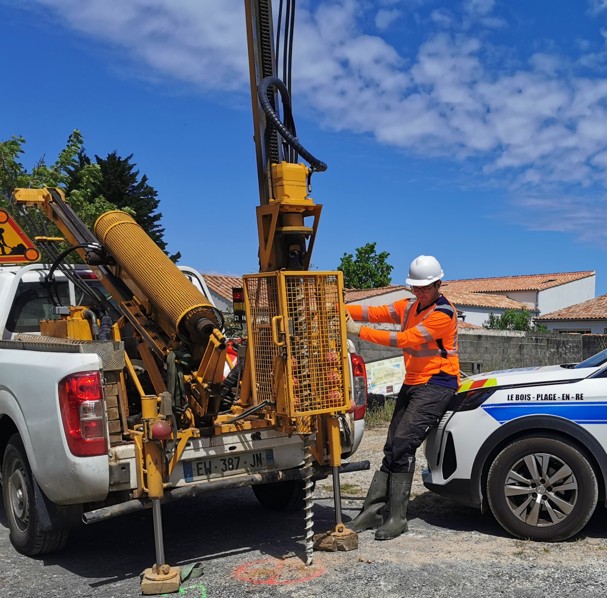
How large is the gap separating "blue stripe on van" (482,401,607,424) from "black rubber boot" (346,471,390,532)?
0.94 metres

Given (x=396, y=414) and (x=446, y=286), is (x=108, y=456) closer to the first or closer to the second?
(x=396, y=414)

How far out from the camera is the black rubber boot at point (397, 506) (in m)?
5.20

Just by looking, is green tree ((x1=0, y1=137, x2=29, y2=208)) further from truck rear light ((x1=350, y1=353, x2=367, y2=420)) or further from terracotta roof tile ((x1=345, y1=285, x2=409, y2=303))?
terracotta roof tile ((x1=345, y1=285, x2=409, y2=303))

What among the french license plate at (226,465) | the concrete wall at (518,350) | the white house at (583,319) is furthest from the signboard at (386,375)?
the white house at (583,319)

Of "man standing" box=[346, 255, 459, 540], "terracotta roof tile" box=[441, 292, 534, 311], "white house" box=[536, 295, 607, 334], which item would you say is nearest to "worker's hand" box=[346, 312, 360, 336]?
"man standing" box=[346, 255, 459, 540]

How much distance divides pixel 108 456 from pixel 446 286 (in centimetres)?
5606

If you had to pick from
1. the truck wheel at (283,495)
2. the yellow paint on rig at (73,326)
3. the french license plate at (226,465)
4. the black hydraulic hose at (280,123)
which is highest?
the black hydraulic hose at (280,123)

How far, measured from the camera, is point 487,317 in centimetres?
4666

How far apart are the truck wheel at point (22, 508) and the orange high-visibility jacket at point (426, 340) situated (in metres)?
2.46

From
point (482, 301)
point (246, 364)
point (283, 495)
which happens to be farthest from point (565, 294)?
point (246, 364)

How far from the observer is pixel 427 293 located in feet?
18.1

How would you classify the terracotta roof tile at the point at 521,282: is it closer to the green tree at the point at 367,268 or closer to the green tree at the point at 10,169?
the green tree at the point at 367,268

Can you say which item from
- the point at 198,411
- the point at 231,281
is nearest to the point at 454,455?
the point at 198,411

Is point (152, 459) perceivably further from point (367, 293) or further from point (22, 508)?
point (367, 293)
